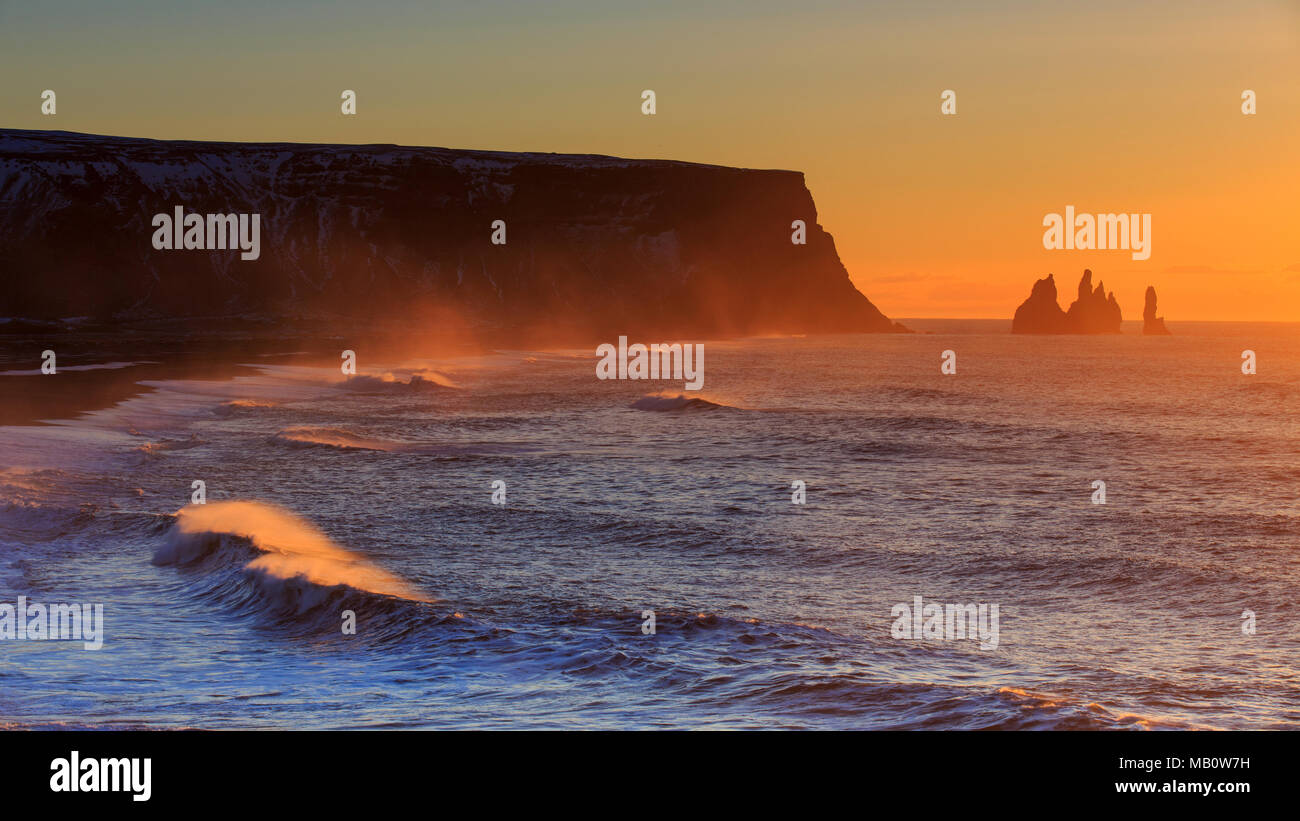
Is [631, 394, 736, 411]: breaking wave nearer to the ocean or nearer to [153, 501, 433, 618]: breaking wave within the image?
the ocean

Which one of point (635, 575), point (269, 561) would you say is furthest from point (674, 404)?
point (269, 561)

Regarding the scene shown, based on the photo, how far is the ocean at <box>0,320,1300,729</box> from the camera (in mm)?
11305

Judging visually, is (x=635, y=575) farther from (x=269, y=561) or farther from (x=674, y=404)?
(x=674, y=404)

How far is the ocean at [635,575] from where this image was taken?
11.3 m

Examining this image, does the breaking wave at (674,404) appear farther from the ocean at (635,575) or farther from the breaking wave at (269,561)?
the breaking wave at (269,561)

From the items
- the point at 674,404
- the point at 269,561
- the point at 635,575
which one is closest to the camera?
the point at 269,561

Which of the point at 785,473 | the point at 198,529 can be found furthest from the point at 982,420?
the point at 198,529

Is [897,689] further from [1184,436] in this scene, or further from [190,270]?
[190,270]

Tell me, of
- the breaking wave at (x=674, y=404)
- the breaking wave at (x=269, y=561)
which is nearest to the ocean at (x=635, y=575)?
the breaking wave at (x=269, y=561)

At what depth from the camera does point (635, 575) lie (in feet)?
58.3

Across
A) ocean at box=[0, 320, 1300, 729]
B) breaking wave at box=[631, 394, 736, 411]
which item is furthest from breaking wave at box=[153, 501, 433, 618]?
breaking wave at box=[631, 394, 736, 411]

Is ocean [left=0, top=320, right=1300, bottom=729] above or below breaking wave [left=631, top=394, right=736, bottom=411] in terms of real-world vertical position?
below

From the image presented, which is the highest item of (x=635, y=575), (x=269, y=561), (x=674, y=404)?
(x=674, y=404)

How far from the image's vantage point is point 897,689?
457 inches
